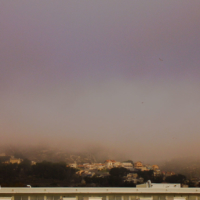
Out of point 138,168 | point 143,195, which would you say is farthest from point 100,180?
point 143,195

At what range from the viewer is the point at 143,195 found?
18641 millimetres

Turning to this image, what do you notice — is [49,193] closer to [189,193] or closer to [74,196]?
[74,196]

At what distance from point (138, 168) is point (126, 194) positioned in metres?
46.9

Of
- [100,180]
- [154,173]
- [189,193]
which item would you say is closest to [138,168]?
[154,173]

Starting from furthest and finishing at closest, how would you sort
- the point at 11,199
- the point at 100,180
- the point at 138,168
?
the point at 138,168 → the point at 100,180 → the point at 11,199

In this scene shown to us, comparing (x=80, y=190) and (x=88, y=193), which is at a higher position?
(x=80, y=190)

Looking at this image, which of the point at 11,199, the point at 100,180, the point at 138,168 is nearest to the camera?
the point at 11,199

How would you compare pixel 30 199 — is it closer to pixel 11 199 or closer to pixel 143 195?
pixel 11 199

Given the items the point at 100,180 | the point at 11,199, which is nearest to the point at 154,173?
the point at 100,180

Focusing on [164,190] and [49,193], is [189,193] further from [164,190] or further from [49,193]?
[49,193]

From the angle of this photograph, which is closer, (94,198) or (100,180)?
(94,198)

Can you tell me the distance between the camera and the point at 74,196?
18.4 meters

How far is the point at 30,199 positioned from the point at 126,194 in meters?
6.73

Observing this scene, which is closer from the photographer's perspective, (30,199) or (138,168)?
(30,199)
